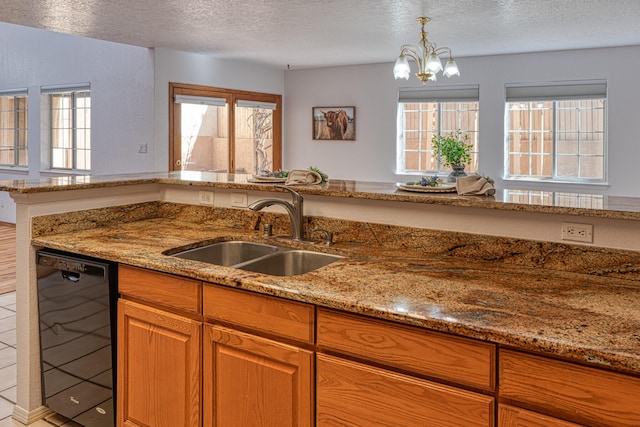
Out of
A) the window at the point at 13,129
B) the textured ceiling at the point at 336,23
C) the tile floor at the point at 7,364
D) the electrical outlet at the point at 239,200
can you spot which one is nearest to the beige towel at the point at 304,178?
the electrical outlet at the point at 239,200

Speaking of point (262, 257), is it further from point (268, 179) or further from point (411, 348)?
point (411, 348)

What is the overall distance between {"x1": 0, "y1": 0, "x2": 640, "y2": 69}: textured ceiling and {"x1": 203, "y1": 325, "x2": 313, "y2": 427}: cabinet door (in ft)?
10.1

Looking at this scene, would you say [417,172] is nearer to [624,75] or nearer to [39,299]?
[624,75]

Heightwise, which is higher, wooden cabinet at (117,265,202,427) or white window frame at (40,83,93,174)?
white window frame at (40,83,93,174)

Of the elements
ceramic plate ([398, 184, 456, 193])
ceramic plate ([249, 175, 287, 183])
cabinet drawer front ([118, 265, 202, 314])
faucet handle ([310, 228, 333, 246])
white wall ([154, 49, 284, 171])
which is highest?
white wall ([154, 49, 284, 171])

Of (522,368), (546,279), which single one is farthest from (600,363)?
(546,279)

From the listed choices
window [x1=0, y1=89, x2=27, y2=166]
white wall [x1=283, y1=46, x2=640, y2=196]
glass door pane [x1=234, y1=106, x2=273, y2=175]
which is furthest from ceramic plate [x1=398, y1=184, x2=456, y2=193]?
window [x1=0, y1=89, x2=27, y2=166]

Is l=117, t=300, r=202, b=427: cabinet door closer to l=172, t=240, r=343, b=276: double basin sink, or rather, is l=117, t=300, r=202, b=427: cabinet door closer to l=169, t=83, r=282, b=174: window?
l=172, t=240, r=343, b=276: double basin sink

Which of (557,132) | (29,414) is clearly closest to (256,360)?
(29,414)

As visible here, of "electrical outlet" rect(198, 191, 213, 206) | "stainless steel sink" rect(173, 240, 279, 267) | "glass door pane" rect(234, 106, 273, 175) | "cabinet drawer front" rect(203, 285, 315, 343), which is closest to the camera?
"cabinet drawer front" rect(203, 285, 315, 343)

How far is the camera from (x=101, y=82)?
6.59 metres

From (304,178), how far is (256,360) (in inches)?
41.9

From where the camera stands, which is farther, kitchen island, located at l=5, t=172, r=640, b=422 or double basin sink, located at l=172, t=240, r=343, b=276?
double basin sink, located at l=172, t=240, r=343, b=276

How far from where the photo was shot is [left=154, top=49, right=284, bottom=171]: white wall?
243 inches
